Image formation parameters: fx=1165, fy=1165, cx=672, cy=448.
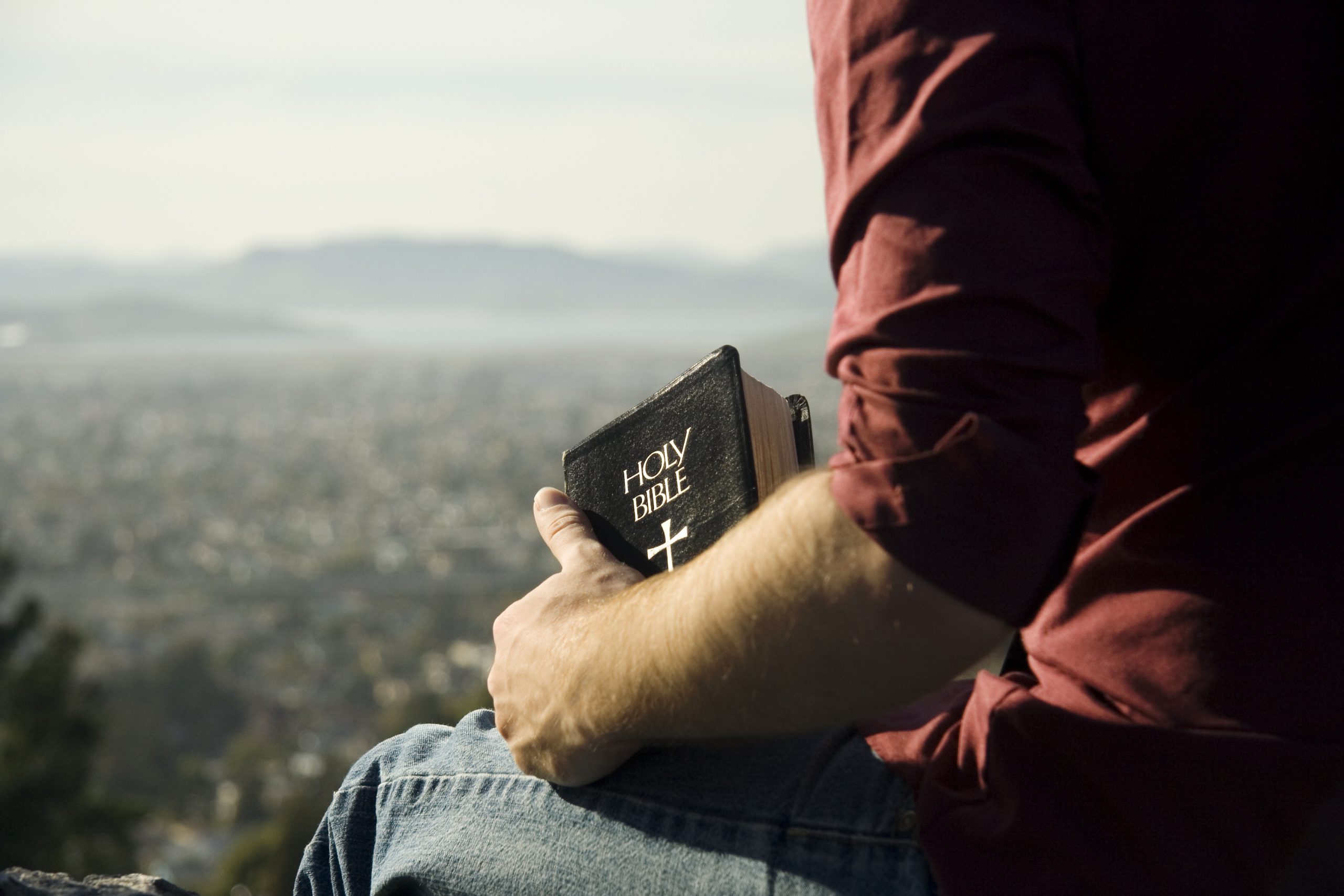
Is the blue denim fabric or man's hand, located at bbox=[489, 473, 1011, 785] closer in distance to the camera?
man's hand, located at bbox=[489, 473, 1011, 785]

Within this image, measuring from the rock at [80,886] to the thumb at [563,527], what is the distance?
56 centimetres

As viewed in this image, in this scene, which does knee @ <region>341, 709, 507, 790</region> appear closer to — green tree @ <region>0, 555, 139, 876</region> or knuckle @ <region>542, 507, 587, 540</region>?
knuckle @ <region>542, 507, 587, 540</region>

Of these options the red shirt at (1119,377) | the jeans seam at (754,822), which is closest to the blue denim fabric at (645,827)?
the jeans seam at (754,822)

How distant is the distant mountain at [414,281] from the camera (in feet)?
108

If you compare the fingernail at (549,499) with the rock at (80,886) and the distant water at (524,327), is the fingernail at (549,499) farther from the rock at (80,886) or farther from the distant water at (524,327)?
the distant water at (524,327)

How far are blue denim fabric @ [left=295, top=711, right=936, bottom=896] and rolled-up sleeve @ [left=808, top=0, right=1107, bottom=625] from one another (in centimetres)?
27

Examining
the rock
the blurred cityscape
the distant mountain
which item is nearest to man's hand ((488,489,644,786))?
the rock

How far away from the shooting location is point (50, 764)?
7.55m

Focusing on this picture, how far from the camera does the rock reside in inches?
43.6

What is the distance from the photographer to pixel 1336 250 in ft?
2.30

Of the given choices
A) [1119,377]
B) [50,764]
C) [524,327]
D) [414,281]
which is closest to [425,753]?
[1119,377]

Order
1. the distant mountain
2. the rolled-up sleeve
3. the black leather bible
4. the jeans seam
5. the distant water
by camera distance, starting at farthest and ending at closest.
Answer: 1. the distant mountain
2. the distant water
3. the black leather bible
4. the jeans seam
5. the rolled-up sleeve

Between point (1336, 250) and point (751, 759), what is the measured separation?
57cm

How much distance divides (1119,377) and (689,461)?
0.38 m
